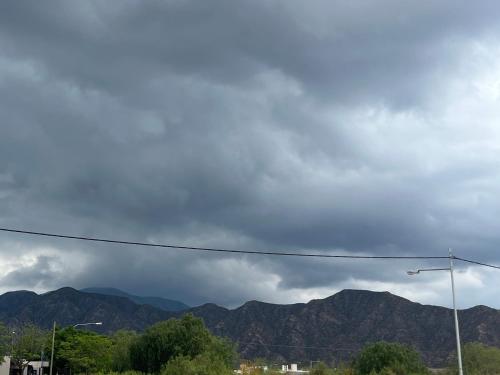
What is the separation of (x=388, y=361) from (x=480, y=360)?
23.8 meters

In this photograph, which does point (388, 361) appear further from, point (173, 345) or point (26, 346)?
point (26, 346)

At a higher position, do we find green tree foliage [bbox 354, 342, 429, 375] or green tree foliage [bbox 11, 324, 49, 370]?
green tree foliage [bbox 11, 324, 49, 370]

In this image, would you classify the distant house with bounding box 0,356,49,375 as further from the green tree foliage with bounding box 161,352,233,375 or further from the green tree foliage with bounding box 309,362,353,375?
the green tree foliage with bounding box 161,352,233,375

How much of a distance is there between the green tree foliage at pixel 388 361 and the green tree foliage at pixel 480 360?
506 inches

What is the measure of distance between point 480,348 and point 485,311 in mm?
115390

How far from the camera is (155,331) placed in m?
84.2

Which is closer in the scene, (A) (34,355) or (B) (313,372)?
(B) (313,372)

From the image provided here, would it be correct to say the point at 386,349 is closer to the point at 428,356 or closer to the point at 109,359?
the point at 109,359

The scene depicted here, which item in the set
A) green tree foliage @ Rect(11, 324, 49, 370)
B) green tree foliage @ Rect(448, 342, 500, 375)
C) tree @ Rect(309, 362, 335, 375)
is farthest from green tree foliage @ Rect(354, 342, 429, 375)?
green tree foliage @ Rect(11, 324, 49, 370)

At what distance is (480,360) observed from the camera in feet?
281

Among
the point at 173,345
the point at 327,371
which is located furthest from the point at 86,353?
the point at 327,371

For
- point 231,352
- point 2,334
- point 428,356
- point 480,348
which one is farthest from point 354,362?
point 428,356

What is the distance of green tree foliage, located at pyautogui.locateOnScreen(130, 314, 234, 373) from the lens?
8075cm

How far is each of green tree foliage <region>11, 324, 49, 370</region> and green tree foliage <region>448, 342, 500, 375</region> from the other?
8169 centimetres
